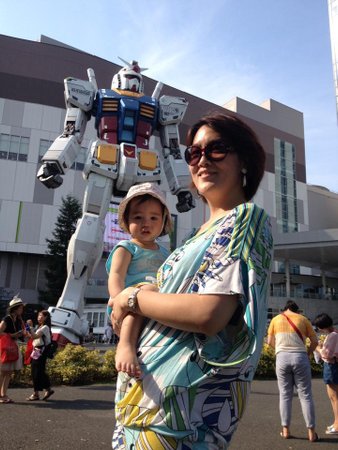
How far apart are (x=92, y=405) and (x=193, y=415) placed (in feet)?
15.2

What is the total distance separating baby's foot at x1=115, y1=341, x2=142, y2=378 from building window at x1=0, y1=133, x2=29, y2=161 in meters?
32.3

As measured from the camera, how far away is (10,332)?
5488 millimetres

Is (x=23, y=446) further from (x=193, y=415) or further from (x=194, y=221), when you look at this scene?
(x=194, y=221)

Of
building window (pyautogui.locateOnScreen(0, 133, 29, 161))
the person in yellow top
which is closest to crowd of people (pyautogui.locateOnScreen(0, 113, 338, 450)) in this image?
the person in yellow top

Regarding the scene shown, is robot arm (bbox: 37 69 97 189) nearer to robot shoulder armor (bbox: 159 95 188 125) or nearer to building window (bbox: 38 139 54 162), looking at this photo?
robot shoulder armor (bbox: 159 95 188 125)

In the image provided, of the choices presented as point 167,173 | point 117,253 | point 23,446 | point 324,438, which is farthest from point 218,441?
point 167,173

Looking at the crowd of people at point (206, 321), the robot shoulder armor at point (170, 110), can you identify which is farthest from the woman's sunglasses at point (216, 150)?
the robot shoulder armor at point (170, 110)

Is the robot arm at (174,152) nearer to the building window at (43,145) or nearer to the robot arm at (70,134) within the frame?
the robot arm at (70,134)

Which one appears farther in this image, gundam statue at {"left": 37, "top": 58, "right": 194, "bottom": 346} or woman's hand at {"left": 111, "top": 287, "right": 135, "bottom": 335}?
gundam statue at {"left": 37, "top": 58, "right": 194, "bottom": 346}

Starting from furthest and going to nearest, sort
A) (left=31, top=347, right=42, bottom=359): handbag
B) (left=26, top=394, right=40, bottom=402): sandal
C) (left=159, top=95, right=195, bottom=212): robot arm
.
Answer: (left=159, top=95, right=195, bottom=212): robot arm
(left=31, top=347, right=42, bottom=359): handbag
(left=26, top=394, right=40, bottom=402): sandal

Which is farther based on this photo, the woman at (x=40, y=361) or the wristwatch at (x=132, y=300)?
the woman at (x=40, y=361)

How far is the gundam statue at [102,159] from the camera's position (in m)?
7.89

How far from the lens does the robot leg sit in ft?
25.8

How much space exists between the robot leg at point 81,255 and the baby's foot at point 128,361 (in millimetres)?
6813
